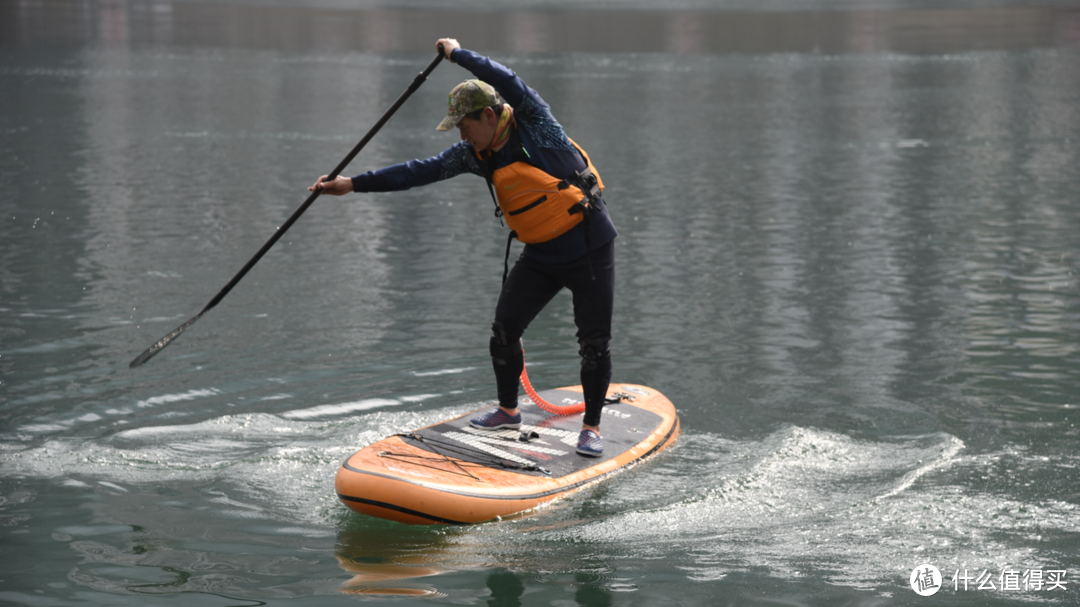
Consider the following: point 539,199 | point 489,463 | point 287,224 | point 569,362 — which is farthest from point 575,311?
point 569,362

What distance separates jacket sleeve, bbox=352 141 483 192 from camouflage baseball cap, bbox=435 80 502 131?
30cm

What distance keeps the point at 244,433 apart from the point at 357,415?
2.46ft

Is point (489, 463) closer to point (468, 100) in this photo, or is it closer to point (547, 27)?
point (468, 100)

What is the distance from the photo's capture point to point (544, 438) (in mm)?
6641

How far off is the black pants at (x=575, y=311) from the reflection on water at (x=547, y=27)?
40.8 meters

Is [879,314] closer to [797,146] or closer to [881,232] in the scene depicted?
[881,232]

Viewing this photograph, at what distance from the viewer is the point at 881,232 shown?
13391mm

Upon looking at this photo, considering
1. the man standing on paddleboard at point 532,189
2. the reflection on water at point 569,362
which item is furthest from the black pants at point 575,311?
the reflection on water at point 569,362

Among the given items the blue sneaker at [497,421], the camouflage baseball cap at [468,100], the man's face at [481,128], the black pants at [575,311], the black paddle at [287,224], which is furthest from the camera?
the blue sneaker at [497,421]

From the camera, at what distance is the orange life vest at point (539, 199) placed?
593 centimetres

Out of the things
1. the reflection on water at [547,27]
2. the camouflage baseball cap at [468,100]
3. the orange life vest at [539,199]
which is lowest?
the orange life vest at [539,199]

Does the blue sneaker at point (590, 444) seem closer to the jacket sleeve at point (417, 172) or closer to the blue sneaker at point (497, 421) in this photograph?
the blue sneaker at point (497, 421)

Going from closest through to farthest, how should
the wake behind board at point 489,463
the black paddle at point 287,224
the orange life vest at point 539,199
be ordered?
1. the wake behind board at point 489,463
2. the orange life vest at point 539,199
3. the black paddle at point 287,224

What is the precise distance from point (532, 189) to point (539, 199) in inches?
2.6
